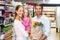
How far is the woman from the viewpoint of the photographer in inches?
→ 67.2

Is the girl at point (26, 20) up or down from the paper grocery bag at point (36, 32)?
up

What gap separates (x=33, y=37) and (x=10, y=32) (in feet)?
0.86

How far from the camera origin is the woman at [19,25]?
5.60 feet

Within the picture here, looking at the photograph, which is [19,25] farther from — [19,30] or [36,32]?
[36,32]

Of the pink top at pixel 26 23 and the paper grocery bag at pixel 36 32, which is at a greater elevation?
the pink top at pixel 26 23

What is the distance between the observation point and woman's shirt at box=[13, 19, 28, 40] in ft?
5.62

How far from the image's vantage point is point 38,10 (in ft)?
5.61

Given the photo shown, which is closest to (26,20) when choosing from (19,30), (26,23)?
(26,23)

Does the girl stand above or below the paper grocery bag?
above

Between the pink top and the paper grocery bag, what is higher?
the pink top

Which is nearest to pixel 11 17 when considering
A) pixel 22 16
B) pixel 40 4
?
pixel 22 16

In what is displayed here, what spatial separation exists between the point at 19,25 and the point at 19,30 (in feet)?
0.18

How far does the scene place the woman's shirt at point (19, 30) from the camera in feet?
5.62

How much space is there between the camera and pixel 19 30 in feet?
5.63
